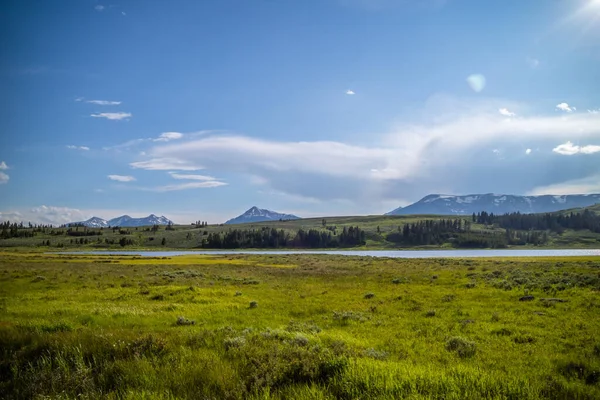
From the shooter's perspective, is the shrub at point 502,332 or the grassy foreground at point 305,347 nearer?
the grassy foreground at point 305,347

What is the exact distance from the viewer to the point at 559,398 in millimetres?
6996

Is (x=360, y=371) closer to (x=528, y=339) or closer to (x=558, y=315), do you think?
(x=528, y=339)

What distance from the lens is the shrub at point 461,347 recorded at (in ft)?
36.3

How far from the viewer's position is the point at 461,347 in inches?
453

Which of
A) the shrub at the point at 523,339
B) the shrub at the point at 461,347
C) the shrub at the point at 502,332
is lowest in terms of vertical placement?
the shrub at the point at 502,332

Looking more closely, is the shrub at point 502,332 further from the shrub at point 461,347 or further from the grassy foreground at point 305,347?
the shrub at point 461,347

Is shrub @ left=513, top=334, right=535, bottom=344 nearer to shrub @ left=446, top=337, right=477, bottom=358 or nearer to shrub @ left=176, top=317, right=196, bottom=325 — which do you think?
shrub @ left=446, top=337, right=477, bottom=358

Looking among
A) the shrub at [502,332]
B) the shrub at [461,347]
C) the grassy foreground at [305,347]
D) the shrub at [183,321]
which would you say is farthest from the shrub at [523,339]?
the shrub at [183,321]

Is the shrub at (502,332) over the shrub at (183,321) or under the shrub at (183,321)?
under

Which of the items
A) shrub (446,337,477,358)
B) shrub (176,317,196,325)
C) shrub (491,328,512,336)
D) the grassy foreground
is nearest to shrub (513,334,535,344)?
the grassy foreground

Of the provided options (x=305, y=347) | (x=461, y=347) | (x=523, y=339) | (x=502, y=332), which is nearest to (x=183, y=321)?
(x=305, y=347)

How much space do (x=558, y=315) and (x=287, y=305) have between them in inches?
562

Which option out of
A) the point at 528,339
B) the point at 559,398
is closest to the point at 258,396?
the point at 559,398

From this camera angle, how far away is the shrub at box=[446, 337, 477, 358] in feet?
36.3
